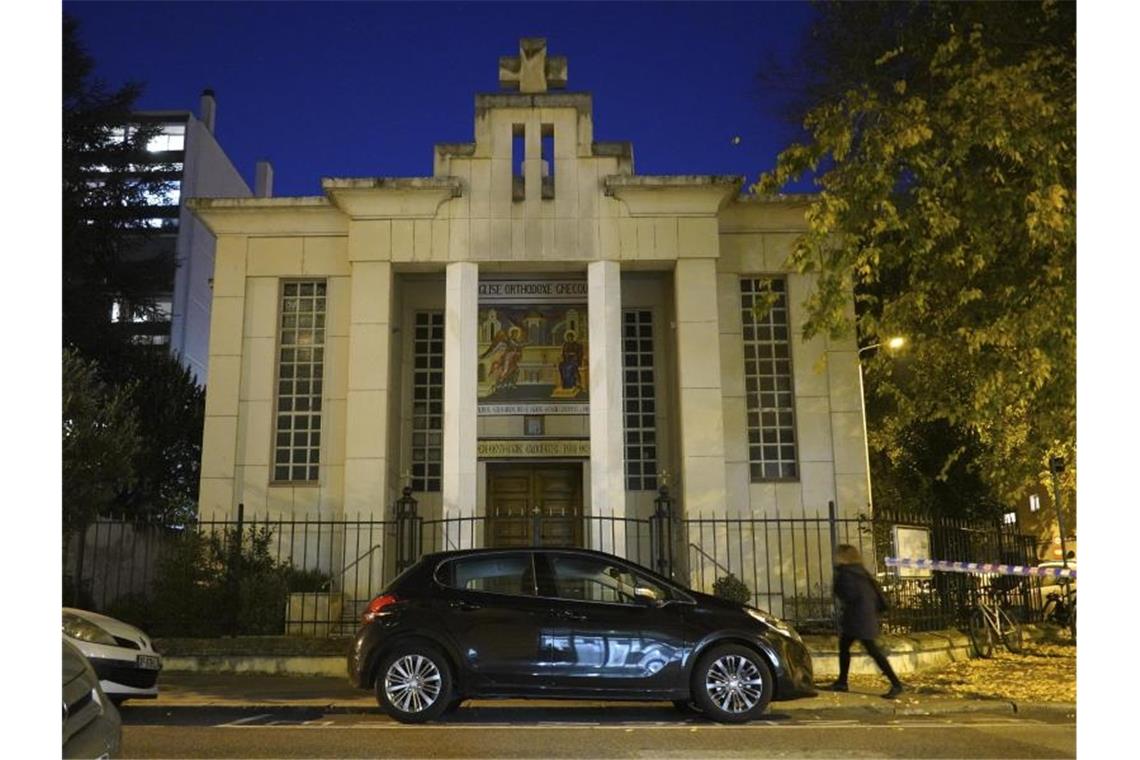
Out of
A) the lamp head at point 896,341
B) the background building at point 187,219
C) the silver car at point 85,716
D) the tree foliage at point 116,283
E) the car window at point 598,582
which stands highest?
the background building at point 187,219

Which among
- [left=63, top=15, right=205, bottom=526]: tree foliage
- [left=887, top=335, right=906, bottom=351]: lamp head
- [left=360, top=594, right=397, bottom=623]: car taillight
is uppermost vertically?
[left=63, top=15, right=205, bottom=526]: tree foliage

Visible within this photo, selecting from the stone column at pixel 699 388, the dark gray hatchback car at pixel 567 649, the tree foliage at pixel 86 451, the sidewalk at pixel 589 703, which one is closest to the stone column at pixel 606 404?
the stone column at pixel 699 388

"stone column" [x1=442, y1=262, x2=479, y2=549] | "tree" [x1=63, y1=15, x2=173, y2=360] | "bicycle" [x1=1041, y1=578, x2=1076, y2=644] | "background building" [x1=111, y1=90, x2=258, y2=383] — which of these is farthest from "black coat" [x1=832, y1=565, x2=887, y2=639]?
"background building" [x1=111, y1=90, x2=258, y2=383]

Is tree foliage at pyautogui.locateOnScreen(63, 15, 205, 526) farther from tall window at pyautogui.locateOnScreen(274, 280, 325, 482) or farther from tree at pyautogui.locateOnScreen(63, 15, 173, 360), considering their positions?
tall window at pyautogui.locateOnScreen(274, 280, 325, 482)

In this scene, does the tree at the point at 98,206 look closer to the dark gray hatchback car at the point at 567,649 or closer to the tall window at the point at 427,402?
the tall window at the point at 427,402

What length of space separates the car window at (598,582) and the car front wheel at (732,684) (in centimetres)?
76

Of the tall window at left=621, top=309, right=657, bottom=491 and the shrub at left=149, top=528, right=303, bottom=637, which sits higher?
the tall window at left=621, top=309, right=657, bottom=491

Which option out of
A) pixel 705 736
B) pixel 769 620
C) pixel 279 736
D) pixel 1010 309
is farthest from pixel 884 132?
pixel 279 736

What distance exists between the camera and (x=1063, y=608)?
17391 mm

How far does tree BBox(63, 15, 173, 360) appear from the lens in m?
28.0

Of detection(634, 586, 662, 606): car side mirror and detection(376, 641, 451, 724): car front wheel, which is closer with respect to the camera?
detection(376, 641, 451, 724): car front wheel

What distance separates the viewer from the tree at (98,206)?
2797 centimetres

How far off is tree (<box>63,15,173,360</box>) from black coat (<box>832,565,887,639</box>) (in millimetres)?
22854

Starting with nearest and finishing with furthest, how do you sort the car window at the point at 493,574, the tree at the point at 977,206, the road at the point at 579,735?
the road at the point at 579,735, the car window at the point at 493,574, the tree at the point at 977,206
